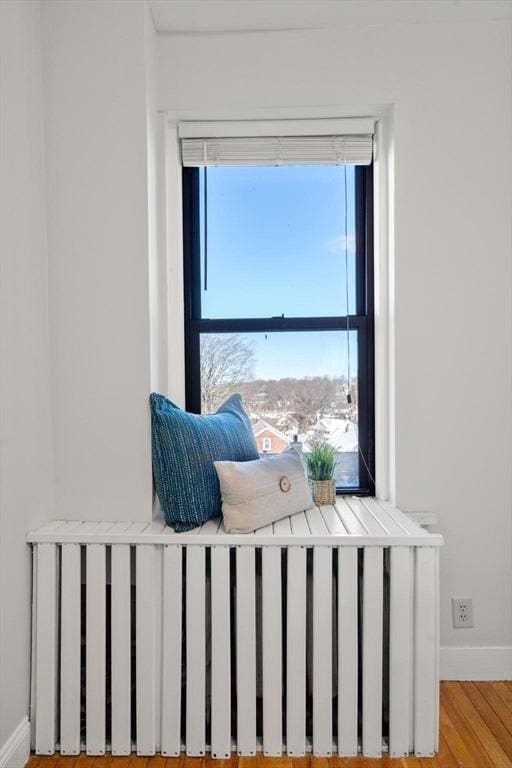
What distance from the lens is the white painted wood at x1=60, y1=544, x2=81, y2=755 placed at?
5.89ft

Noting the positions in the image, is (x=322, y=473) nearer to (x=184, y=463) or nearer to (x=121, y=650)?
(x=184, y=463)

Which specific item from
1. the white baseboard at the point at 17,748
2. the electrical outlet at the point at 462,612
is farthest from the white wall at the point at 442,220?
the white baseboard at the point at 17,748

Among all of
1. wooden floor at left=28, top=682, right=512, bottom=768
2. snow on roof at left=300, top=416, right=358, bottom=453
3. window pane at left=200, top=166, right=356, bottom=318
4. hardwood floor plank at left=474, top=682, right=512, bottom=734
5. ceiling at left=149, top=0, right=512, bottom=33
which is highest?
ceiling at left=149, top=0, right=512, bottom=33

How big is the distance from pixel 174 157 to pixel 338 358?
3.55 ft

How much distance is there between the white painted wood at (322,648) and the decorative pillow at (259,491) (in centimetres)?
22

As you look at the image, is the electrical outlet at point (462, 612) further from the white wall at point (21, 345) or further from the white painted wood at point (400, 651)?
the white wall at point (21, 345)

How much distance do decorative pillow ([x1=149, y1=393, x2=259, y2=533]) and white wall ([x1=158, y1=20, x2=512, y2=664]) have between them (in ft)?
2.48

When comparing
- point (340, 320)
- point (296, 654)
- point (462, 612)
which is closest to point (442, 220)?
point (340, 320)

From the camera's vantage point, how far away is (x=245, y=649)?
1800mm

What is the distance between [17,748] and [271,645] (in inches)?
32.8

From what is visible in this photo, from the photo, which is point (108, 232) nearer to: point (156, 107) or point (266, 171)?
point (156, 107)

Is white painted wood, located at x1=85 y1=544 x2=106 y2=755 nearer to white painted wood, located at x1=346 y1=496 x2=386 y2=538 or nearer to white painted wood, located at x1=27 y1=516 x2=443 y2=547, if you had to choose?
white painted wood, located at x1=27 y1=516 x2=443 y2=547

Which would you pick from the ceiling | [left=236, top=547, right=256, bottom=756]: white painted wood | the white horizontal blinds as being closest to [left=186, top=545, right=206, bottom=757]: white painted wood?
[left=236, top=547, right=256, bottom=756]: white painted wood

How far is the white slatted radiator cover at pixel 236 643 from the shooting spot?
1782 millimetres
